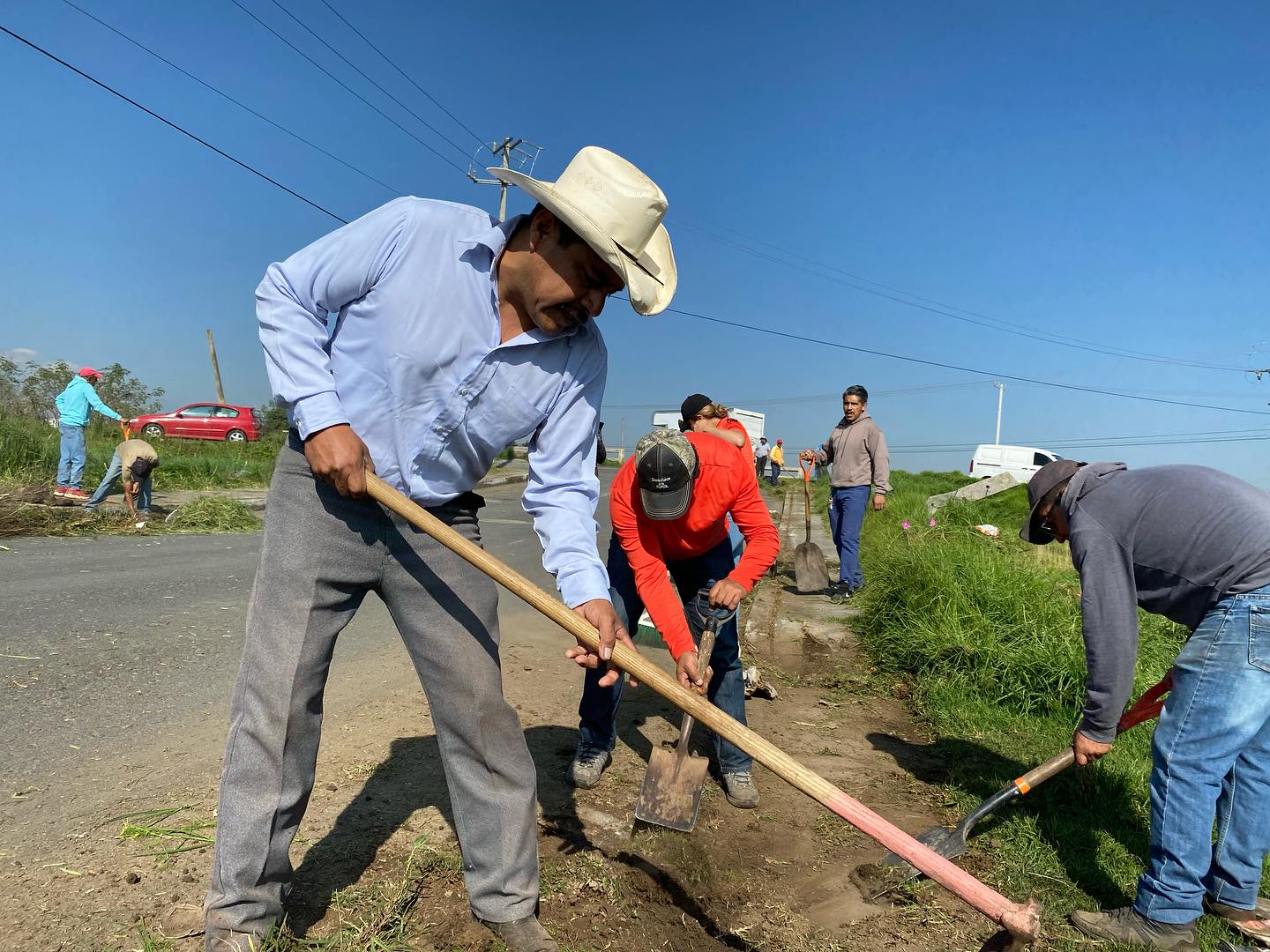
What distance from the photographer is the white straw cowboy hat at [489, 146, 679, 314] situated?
196cm

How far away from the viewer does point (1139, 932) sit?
2525 millimetres

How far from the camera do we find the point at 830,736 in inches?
172

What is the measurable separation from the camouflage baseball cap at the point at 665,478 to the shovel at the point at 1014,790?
5.06ft

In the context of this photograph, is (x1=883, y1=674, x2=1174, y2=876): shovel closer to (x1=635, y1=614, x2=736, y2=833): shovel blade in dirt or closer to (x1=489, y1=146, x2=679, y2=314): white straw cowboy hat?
(x1=635, y1=614, x2=736, y2=833): shovel blade in dirt

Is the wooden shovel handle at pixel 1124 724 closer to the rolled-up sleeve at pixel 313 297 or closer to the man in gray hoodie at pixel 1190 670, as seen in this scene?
the man in gray hoodie at pixel 1190 670

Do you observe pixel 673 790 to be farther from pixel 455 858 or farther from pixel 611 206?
pixel 611 206

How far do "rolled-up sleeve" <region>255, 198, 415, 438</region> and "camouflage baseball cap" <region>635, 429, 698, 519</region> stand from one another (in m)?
1.50

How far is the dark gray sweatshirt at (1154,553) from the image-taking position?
2.49 metres

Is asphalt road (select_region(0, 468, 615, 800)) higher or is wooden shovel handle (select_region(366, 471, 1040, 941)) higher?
wooden shovel handle (select_region(366, 471, 1040, 941))

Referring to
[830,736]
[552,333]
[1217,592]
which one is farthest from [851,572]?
[552,333]

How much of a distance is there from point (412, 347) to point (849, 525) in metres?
6.58

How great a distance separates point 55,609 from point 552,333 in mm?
5208

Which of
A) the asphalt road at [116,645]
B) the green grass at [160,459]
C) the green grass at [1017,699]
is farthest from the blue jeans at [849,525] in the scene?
the green grass at [160,459]

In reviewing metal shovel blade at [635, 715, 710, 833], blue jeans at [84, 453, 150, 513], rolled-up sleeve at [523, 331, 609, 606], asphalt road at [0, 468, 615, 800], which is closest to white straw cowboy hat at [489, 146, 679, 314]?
rolled-up sleeve at [523, 331, 609, 606]
